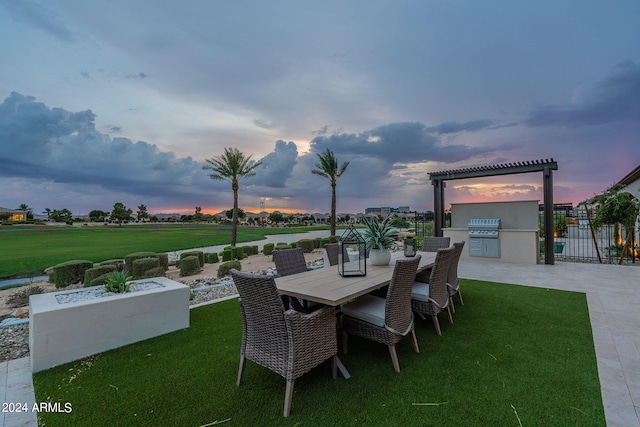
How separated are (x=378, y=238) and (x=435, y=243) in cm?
225

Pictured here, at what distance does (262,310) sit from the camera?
1863 millimetres

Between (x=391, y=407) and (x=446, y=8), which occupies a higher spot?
(x=446, y=8)

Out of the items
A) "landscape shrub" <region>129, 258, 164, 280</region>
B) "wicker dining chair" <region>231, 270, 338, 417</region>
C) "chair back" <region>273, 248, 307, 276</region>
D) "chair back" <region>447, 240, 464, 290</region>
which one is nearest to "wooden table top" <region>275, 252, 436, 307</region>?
"wicker dining chair" <region>231, 270, 338, 417</region>

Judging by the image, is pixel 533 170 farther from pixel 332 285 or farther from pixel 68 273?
pixel 68 273

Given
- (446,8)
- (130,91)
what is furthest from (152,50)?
(446,8)

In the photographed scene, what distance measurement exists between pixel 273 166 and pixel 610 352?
14.8 metres

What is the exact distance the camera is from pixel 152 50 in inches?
253

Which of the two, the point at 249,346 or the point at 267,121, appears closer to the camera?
the point at 249,346

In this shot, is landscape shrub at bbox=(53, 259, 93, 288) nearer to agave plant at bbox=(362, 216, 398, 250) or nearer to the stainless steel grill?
agave plant at bbox=(362, 216, 398, 250)

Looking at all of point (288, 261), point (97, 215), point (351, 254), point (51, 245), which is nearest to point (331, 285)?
point (351, 254)

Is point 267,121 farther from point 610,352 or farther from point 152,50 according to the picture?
point 610,352

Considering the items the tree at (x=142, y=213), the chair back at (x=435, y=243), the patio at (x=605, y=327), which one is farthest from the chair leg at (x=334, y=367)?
the tree at (x=142, y=213)

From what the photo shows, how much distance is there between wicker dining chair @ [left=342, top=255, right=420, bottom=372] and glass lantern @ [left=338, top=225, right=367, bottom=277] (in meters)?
0.38

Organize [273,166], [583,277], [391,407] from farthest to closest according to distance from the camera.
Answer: [273,166] → [583,277] → [391,407]
